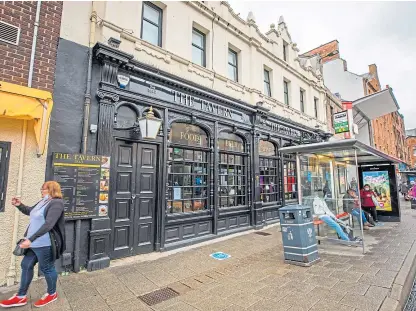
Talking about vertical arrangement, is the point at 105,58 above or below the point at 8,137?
above

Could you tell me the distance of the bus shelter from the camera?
262 inches

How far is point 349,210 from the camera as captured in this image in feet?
25.2

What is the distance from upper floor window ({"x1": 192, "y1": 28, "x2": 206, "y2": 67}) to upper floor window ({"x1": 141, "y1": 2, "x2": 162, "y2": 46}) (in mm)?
1414

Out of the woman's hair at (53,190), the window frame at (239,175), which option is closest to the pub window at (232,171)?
the window frame at (239,175)

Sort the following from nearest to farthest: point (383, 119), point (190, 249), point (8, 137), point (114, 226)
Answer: point (8, 137) < point (114, 226) < point (190, 249) < point (383, 119)

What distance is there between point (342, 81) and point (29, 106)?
2643cm

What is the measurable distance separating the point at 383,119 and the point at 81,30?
3659 cm

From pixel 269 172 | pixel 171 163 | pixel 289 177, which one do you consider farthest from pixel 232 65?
pixel 289 177

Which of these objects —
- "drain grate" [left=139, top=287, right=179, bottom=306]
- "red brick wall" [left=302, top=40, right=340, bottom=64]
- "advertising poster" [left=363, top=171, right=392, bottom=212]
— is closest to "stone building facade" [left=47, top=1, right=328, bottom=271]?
"drain grate" [left=139, top=287, right=179, bottom=306]

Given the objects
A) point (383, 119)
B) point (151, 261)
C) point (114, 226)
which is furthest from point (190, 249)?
point (383, 119)

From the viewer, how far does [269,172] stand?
1085 centimetres

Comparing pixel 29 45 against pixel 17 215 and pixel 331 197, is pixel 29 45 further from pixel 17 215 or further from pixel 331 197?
pixel 331 197

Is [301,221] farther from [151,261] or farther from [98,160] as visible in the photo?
[98,160]

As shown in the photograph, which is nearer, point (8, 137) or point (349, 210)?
point (8, 137)
